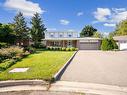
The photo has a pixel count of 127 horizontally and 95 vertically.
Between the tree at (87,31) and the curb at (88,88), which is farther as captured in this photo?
the tree at (87,31)

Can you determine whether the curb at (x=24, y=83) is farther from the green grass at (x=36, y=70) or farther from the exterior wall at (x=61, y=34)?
the exterior wall at (x=61, y=34)

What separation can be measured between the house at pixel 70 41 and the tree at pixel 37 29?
2000 millimetres

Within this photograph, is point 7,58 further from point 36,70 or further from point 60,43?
point 60,43

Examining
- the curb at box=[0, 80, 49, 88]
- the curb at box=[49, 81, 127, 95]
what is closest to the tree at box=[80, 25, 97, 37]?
the curb at box=[49, 81, 127, 95]

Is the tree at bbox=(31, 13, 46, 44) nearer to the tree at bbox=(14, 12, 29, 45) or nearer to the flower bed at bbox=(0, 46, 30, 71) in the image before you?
the tree at bbox=(14, 12, 29, 45)

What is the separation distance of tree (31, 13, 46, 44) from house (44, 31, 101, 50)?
2000mm

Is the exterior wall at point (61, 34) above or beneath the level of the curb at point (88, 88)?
above

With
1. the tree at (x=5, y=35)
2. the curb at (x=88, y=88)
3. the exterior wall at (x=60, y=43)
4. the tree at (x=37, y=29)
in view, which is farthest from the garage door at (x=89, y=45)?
the curb at (x=88, y=88)

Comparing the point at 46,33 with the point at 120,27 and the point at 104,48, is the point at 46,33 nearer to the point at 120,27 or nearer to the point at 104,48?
the point at 104,48

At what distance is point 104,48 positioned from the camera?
42.3m

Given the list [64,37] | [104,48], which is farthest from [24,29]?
[104,48]

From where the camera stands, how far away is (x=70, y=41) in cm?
5344

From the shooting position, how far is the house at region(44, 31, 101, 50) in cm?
5206

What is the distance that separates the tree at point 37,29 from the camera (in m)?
56.8
